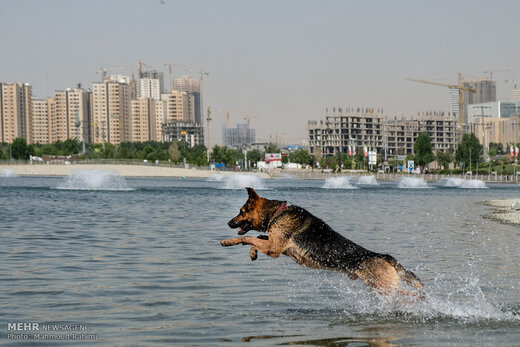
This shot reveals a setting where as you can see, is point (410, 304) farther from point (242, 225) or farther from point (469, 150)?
point (469, 150)

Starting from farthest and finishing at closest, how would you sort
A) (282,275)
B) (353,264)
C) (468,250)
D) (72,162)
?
(72,162)
(468,250)
(282,275)
(353,264)

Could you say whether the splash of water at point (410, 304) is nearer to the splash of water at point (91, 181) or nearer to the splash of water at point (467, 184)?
the splash of water at point (91, 181)

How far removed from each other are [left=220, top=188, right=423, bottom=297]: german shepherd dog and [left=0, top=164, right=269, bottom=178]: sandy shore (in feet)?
530

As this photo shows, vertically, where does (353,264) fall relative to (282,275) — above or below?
above

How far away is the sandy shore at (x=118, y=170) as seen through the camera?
171500 mm

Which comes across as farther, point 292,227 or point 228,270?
point 228,270

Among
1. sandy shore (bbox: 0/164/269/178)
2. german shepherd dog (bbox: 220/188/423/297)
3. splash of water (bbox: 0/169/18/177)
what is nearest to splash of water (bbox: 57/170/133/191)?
german shepherd dog (bbox: 220/188/423/297)

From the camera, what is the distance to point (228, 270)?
59.1ft

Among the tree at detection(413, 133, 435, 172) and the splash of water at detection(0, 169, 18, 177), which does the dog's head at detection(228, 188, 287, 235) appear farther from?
the tree at detection(413, 133, 435, 172)

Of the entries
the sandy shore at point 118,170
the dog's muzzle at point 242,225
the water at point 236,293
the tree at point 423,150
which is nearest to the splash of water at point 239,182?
the sandy shore at point 118,170

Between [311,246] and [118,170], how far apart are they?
169276 mm

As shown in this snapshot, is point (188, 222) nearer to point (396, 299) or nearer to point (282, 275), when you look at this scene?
point (282, 275)

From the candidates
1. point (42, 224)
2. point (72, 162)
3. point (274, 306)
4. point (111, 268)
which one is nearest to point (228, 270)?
point (111, 268)

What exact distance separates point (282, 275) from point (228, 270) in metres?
1.40
